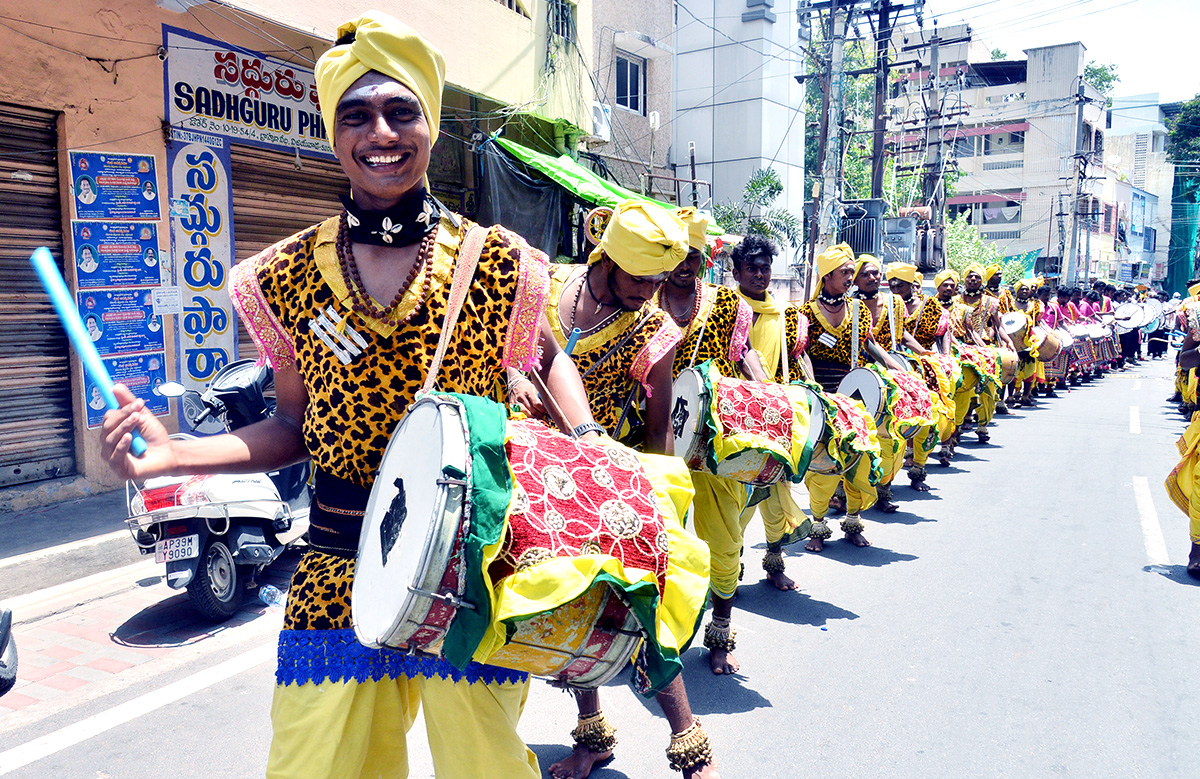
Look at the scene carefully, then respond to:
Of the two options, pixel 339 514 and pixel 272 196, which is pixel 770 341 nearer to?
pixel 339 514

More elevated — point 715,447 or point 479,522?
point 479,522

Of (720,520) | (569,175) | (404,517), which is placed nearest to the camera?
(404,517)

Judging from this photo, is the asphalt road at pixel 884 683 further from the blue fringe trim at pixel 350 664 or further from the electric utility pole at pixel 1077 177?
the electric utility pole at pixel 1077 177

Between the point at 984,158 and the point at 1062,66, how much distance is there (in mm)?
6523

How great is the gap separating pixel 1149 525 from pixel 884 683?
15.4 feet

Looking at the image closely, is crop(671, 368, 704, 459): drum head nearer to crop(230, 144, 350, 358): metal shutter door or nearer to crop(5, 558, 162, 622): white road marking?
crop(5, 558, 162, 622): white road marking

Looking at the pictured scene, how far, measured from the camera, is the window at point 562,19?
1251 centimetres

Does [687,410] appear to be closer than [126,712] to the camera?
No

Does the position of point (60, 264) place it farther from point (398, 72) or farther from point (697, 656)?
point (398, 72)

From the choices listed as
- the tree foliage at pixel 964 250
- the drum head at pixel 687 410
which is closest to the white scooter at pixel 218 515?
the drum head at pixel 687 410

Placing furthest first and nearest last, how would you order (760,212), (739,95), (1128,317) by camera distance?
(1128,317)
(739,95)
(760,212)

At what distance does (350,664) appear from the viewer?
199 centimetres

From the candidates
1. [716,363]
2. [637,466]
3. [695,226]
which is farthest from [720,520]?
[637,466]

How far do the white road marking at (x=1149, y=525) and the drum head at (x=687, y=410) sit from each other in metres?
4.55
